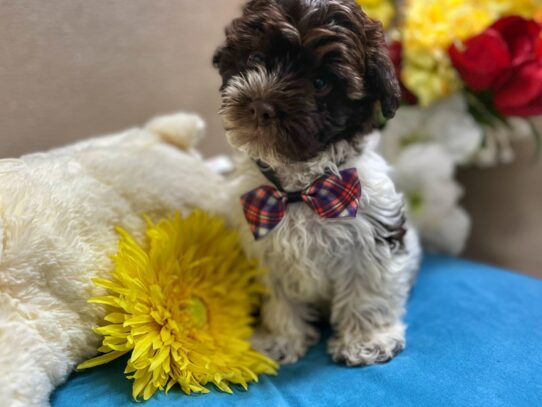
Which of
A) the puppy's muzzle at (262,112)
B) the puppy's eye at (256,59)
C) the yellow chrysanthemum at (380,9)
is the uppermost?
the yellow chrysanthemum at (380,9)

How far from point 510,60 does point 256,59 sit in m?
1.11

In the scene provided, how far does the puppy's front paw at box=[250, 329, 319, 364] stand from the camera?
5.23 feet

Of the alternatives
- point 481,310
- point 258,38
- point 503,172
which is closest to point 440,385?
point 481,310

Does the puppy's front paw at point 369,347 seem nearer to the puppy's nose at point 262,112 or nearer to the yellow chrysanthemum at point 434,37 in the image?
the puppy's nose at point 262,112

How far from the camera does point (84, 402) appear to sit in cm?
125

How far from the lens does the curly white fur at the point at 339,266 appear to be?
4.84ft

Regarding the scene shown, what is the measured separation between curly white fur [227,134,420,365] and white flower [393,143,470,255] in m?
0.64

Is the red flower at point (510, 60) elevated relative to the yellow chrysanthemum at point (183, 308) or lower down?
elevated

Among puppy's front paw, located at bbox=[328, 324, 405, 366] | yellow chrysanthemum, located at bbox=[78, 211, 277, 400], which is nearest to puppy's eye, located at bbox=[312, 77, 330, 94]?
yellow chrysanthemum, located at bbox=[78, 211, 277, 400]

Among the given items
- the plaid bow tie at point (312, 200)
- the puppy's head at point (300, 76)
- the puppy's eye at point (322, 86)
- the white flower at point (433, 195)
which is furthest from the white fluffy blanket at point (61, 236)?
the white flower at point (433, 195)

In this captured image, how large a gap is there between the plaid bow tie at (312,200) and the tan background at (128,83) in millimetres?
720

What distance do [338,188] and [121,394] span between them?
763 mm

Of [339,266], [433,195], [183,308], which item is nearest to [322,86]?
[339,266]

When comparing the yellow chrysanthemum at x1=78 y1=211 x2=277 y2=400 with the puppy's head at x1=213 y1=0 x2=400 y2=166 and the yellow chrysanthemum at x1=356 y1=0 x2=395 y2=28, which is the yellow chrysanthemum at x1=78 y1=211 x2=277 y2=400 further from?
the yellow chrysanthemum at x1=356 y1=0 x2=395 y2=28
